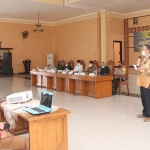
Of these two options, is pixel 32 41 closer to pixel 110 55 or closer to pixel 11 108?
pixel 110 55

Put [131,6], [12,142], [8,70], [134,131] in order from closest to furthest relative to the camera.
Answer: [12,142] → [134,131] → [131,6] → [8,70]

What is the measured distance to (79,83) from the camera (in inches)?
293

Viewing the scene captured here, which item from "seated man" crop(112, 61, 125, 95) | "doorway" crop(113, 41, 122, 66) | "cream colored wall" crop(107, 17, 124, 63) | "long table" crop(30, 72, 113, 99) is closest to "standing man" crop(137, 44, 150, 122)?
"long table" crop(30, 72, 113, 99)

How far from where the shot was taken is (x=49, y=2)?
31.9 feet

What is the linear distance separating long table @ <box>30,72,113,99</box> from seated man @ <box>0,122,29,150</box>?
14.2 ft

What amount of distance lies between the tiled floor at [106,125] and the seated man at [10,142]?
3.04 ft

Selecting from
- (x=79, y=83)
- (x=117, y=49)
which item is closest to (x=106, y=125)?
(x=79, y=83)

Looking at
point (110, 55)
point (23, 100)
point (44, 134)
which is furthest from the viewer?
point (110, 55)

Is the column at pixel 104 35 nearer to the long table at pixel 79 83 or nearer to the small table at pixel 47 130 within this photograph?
the long table at pixel 79 83

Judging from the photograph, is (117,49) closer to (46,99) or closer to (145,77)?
(145,77)

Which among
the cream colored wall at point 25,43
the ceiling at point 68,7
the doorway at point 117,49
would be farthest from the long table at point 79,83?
the cream colored wall at point 25,43

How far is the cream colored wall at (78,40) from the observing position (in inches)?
476

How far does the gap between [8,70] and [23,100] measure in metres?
11.2

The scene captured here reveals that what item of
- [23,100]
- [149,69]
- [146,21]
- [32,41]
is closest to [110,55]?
[146,21]
